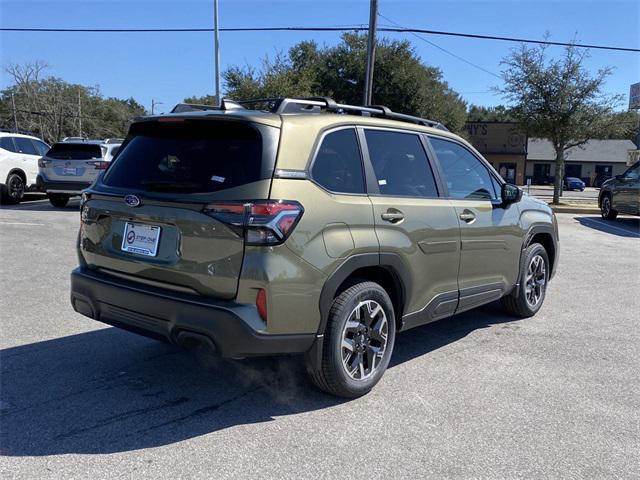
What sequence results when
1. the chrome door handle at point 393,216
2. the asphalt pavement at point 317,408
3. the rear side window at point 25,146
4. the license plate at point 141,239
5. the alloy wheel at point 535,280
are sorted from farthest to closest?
the rear side window at point 25,146
the alloy wheel at point 535,280
the chrome door handle at point 393,216
the license plate at point 141,239
the asphalt pavement at point 317,408

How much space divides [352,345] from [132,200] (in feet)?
5.63

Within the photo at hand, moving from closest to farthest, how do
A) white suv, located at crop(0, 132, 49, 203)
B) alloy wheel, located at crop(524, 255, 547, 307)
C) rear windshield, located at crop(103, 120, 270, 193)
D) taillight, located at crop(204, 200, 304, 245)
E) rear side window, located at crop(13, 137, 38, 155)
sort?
1. taillight, located at crop(204, 200, 304, 245)
2. rear windshield, located at crop(103, 120, 270, 193)
3. alloy wheel, located at crop(524, 255, 547, 307)
4. white suv, located at crop(0, 132, 49, 203)
5. rear side window, located at crop(13, 137, 38, 155)

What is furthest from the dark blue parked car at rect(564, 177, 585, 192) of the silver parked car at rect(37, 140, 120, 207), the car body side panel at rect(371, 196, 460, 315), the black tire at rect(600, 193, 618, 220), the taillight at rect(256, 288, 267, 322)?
the taillight at rect(256, 288, 267, 322)

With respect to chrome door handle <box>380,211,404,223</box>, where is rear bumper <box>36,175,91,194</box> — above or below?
below

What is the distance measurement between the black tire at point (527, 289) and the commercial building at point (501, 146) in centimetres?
4751

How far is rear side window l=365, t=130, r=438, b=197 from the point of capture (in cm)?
407

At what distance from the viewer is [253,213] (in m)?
3.17

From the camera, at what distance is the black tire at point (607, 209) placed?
17547 mm

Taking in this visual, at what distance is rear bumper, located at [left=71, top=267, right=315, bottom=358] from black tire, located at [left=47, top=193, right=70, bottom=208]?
1225 centimetres

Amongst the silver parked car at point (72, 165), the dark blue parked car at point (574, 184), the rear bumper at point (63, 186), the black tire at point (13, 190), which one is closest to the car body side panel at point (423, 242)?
the silver parked car at point (72, 165)

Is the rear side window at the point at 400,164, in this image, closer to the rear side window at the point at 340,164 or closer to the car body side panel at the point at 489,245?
the rear side window at the point at 340,164

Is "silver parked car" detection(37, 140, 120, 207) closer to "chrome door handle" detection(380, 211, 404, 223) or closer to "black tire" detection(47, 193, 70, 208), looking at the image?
"black tire" detection(47, 193, 70, 208)

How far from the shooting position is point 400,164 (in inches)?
169

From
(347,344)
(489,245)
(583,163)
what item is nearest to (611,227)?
(489,245)
